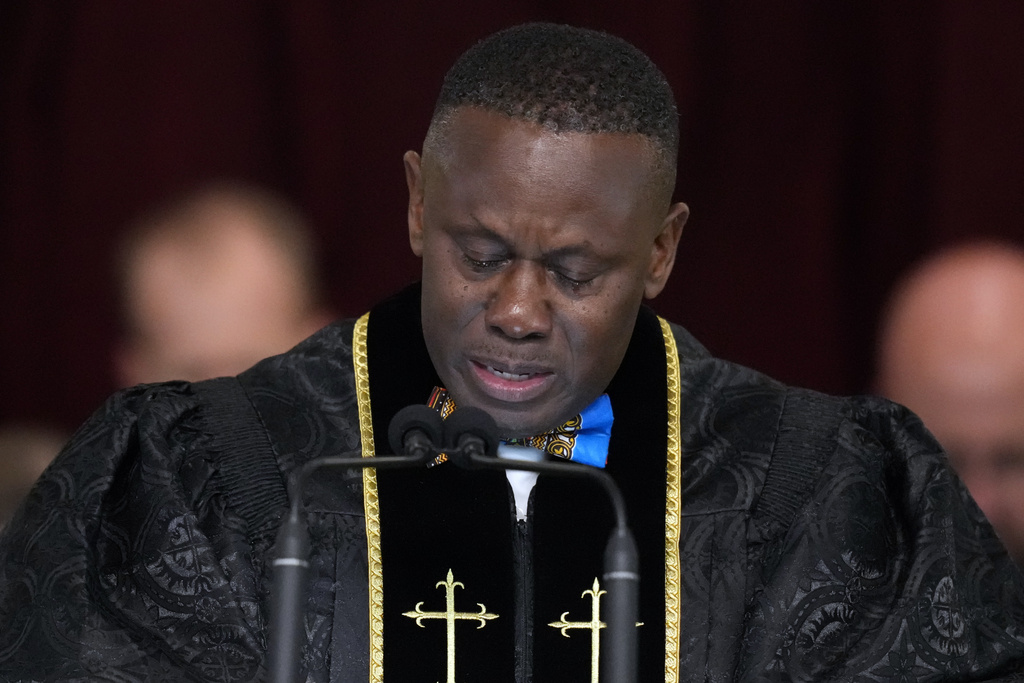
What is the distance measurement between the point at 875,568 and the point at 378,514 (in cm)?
105

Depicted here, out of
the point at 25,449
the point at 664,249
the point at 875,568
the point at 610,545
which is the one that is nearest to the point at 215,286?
the point at 25,449

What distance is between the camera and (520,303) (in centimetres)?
306

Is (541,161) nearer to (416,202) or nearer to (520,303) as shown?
(520,303)

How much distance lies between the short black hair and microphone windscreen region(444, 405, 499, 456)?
884 millimetres

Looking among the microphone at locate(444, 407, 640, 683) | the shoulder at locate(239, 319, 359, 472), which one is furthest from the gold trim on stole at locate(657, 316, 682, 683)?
the microphone at locate(444, 407, 640, 683)

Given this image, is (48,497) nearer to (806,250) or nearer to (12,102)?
(12,102)

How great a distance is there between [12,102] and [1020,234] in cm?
295

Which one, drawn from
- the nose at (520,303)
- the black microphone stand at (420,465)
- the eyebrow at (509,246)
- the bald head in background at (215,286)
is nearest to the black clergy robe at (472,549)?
the nose at (520,303)

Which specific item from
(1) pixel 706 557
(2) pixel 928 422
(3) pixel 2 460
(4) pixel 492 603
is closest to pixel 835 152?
(2) pixel 928 422

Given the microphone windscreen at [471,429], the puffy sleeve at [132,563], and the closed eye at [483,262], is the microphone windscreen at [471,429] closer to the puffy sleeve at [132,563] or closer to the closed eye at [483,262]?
the closed eye at [483,262]

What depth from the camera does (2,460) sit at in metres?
4.61

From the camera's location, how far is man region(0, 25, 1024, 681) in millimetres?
3090

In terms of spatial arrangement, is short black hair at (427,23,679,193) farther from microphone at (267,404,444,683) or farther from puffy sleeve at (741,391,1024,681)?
microphone at (267,404,444,683)

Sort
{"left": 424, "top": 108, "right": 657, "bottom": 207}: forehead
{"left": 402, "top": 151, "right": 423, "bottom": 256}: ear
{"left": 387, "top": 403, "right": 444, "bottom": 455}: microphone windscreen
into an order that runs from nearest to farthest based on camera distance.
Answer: {"left": 387, "top": 403, "right": 444, "bottom": 455}: microphone windscreen → {"left": 424, "top": 108, "right": 657, "bottom": 207}: forehead → {"left": 402, "top": 151, "right": 423, "bottom": 256}: ear
